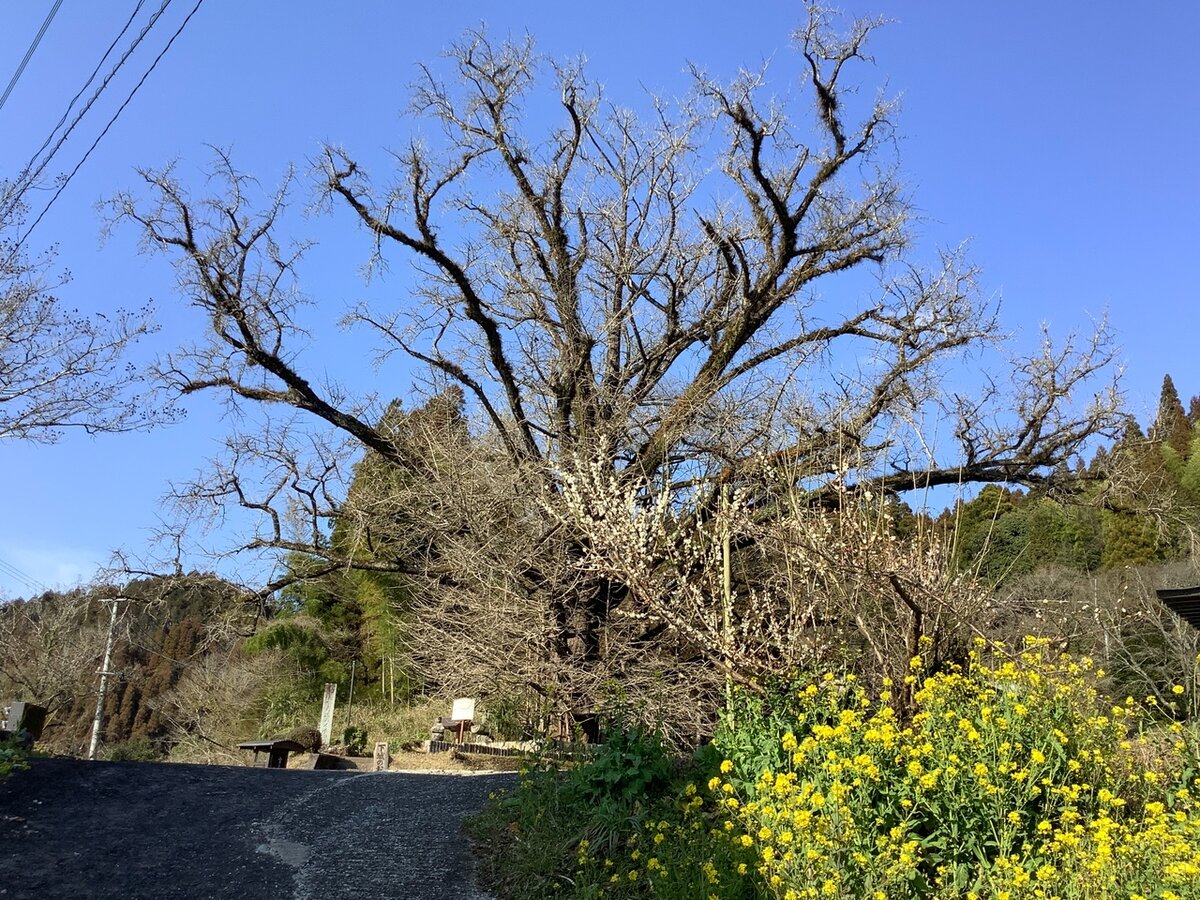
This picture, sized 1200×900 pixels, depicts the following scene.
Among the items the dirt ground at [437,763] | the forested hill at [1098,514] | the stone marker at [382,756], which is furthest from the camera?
the stone marker at [382,756]

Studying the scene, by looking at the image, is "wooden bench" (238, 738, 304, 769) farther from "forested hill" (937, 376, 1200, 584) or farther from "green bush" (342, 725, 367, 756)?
"forested hill" (937, 376, 1200, 584)

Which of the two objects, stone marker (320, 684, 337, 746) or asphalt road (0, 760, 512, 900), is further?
stone marker (320, 684, 337, 746)

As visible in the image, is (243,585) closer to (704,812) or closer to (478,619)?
(478,619)

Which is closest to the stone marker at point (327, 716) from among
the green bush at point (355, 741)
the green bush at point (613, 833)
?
the green bush at point (355, 741)

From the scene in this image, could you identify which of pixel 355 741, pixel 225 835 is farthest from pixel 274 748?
pixel 225 835

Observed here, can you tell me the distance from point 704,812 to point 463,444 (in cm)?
755

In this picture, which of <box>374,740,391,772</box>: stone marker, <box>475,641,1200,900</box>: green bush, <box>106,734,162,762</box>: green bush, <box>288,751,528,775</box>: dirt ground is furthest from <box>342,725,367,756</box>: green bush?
<box>475,641,1200,900</box>: green bush

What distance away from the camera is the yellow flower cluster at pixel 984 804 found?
371 centimetres

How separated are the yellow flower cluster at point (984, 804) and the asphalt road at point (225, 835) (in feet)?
6.48

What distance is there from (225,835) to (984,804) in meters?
4.62

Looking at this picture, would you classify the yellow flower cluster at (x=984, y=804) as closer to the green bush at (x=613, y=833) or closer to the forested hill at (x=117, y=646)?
the green bush at (x=613, y=833)

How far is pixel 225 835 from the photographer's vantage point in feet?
19.6

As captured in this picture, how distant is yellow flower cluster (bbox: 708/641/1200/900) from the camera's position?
3705mm

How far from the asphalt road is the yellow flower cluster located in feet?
6.48
